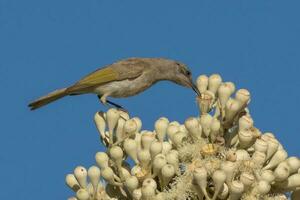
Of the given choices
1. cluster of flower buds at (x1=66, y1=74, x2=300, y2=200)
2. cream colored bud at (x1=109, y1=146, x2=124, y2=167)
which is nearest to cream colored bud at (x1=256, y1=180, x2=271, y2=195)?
cluster of flower buds at (x1=66, y1=74, x2=300, y2=200)

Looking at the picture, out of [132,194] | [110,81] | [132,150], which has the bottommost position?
[132,194]

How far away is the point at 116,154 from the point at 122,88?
6.02 m

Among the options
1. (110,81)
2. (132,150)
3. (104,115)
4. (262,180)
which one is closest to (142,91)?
(110,81)

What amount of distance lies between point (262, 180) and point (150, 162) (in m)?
1.51

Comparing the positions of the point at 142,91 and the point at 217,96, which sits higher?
the point at 142,91

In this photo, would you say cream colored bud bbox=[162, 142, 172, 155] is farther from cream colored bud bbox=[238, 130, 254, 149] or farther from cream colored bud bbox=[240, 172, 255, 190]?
cream colored bud bbox=[240, 172, 255, 190]

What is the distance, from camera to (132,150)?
9938mm

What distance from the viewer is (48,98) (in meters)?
15.0

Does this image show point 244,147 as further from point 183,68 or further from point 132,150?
point 183,68

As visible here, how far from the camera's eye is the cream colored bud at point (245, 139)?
9445 mm

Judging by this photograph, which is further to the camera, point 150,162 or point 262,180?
point 150,162

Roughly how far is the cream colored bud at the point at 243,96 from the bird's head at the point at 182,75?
6254mm

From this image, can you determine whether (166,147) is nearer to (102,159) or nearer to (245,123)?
(102,159)

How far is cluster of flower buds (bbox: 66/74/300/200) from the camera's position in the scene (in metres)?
8.84
